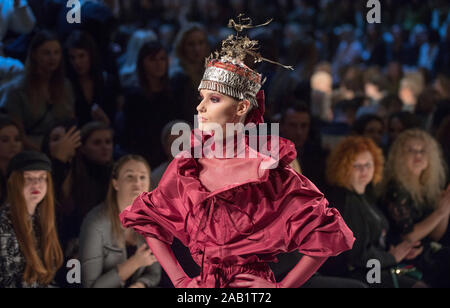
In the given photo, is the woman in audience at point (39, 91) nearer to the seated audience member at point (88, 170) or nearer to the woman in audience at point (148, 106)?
the seated audience member at point (88, 170)

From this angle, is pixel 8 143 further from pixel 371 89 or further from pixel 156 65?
pixel 371 89

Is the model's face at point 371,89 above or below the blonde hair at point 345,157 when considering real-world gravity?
above

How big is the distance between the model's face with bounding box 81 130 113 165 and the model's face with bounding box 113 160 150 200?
Answer: 0.31m

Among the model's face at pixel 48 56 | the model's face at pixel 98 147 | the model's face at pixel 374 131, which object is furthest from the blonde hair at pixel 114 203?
the model's face at pixel 374 131

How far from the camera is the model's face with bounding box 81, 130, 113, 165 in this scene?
14.5ft

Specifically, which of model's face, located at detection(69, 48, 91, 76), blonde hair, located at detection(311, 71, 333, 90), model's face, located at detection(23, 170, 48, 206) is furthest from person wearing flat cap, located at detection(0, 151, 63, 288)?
blonde hair, located at detection(311, 71, 333, 90)

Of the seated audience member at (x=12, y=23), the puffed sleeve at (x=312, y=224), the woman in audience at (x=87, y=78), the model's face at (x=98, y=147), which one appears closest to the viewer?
the puffed sleeve at (x=312, y=224)

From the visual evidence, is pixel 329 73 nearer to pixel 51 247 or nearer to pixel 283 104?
pixel 283 104

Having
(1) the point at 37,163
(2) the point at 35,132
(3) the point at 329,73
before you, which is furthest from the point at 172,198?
(3) the point at 329,73

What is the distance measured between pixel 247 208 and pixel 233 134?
0.27 meters

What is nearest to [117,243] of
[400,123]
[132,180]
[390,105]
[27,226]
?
[132,180]

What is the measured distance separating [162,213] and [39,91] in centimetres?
196

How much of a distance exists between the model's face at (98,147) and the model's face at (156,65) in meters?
0.54

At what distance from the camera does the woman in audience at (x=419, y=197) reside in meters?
4.66
